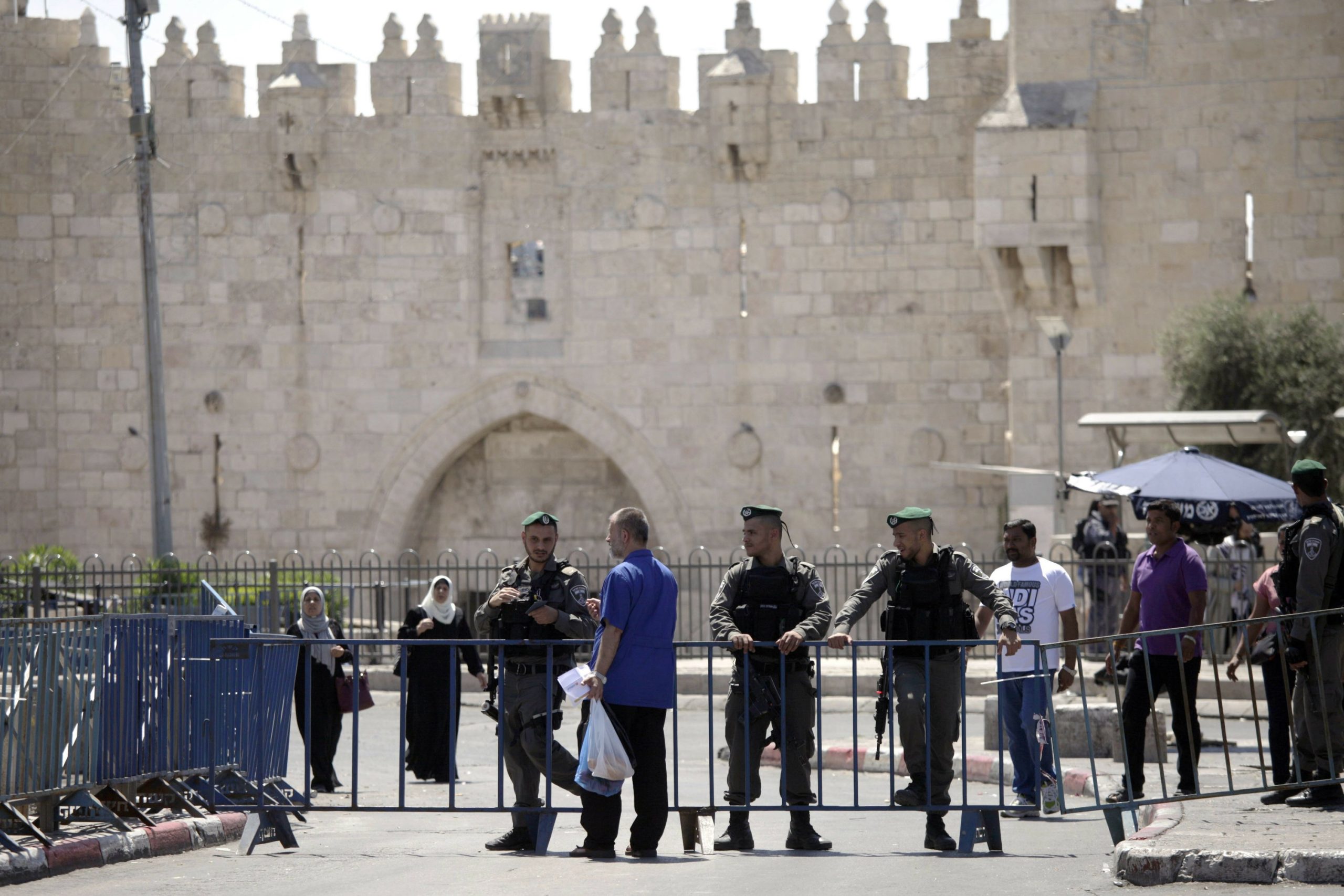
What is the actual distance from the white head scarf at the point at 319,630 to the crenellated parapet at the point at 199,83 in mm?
11572

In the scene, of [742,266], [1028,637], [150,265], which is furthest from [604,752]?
[742,266]

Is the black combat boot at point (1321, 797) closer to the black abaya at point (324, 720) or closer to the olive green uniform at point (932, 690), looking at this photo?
the olive green uniform at point (932, 690)

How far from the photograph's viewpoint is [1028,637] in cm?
821

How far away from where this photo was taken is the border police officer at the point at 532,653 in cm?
724

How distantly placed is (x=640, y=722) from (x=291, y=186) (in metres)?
14.6

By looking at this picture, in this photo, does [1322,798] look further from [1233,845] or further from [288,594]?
[288,594]

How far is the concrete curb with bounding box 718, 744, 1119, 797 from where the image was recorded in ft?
29.6

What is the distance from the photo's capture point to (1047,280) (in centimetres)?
1738

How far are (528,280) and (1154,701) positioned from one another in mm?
13672

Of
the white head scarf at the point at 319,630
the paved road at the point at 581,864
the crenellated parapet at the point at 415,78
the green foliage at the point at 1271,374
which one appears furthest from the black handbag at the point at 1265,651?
the crenellated parapet at the point at 415,78

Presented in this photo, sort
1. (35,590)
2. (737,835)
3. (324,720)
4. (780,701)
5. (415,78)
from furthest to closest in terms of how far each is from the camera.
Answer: (415,78)
(35,590)
(324,720)
(737,835)
(780,701)

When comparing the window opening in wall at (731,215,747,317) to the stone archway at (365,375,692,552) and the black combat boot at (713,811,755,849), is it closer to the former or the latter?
the stone archway at (365,375,692,552)

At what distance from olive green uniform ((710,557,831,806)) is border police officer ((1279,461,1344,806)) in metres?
1.81

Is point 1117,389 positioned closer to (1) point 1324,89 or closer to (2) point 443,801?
(1) point 1324,89
